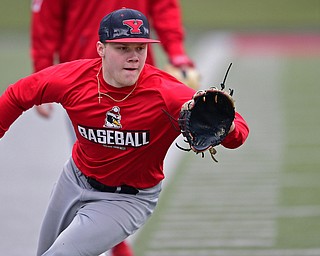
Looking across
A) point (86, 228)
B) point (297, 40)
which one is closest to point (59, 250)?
point (86, 228)

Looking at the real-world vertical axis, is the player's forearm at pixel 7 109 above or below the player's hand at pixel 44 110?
above

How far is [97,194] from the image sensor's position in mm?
5398

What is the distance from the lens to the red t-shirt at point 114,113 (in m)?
5.14

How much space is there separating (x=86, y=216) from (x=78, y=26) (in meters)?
2.18

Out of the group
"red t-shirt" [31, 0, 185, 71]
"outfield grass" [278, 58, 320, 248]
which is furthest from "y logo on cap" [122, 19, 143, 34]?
"outfield grass" [278, 58, 320, 248]

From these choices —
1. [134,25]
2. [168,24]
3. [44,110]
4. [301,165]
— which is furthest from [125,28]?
[301,165]

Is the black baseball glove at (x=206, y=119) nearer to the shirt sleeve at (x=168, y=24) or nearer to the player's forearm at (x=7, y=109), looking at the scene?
the player's forearm at (x=7, y=109)

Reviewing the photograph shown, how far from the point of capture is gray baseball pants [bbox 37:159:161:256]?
505cm

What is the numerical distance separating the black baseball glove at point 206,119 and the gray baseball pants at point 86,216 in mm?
757

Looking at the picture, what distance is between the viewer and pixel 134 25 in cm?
508

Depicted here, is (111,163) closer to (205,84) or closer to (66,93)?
(66,93)

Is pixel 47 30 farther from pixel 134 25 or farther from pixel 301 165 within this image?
pixel 301 165

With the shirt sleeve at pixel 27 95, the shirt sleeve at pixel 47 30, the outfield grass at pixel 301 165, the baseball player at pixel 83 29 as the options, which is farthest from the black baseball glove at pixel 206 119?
the outfield grass at pixel 301 165

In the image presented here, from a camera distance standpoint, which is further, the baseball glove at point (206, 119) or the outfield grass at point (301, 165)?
the outfield grass at point (301, 165)
